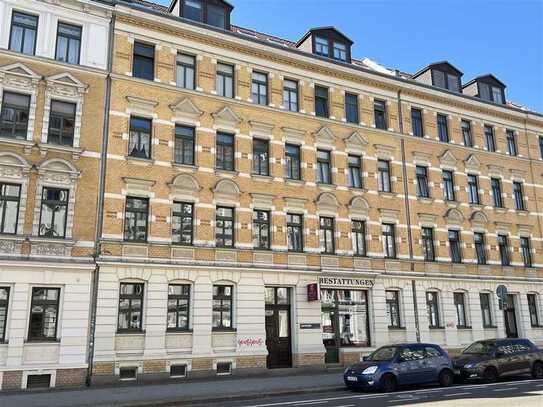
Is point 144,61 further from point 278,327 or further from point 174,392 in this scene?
point 174,392

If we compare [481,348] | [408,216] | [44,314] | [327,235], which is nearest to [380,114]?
[408,216]

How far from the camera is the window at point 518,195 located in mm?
31128

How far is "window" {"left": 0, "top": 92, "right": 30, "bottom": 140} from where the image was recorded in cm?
1884

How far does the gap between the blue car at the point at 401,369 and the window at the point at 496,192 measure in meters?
15.4

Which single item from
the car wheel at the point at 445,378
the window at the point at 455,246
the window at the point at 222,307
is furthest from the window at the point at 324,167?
the car wheel at the point at 445,378

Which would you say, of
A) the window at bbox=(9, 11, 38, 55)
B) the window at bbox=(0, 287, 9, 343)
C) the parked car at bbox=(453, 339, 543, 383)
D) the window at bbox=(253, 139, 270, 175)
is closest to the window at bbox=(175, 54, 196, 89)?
the window at bbox=(253, 139, 270, 175)

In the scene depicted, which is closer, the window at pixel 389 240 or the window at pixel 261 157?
the window at pixel 261 157

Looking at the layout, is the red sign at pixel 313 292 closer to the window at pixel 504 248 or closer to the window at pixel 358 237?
the window at pixel 358 237

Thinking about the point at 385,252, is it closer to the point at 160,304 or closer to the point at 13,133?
the point at 160,304

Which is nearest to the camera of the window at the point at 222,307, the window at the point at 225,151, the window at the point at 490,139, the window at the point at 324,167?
the window at the point at 222,307

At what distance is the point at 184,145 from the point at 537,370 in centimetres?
1672

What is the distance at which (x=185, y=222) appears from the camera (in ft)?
69.7

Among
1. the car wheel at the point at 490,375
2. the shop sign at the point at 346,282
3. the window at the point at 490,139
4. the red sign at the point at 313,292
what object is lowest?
the car wheel at the point at 490,375

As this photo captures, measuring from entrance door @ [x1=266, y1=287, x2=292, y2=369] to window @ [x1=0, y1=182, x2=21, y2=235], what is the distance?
34.2ft
